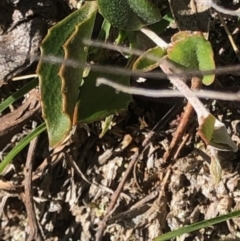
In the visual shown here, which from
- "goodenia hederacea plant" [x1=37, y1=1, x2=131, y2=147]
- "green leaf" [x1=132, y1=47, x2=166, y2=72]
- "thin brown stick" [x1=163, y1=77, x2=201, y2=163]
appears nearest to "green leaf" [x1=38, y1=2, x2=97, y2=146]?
"goodenia hederacea plant" [x1=37, y1=1, x2=131, y2=147]

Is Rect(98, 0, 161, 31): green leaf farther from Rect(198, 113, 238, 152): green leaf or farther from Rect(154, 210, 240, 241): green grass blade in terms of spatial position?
Rect(154, 210, 240, 241): green grass blade

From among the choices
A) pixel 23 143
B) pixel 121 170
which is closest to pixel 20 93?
pixel 23 143

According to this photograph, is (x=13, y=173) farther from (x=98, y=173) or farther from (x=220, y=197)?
(x=220, y=197)

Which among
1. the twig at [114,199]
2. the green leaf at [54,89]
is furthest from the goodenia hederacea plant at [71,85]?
the twig at [114,199]

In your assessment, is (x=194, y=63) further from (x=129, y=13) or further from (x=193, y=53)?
(x=129, y=13)

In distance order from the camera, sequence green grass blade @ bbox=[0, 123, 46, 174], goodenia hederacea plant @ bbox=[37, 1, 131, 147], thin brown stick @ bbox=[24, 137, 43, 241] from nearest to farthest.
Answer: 1. goodenia hederacea plant @ bbox=[37, 1, 131, 147]
2. green grass blade @ bbox=[0, 123, 46, 174]
3. thin brown stick @ bbox=[24, 137, 43, 241]

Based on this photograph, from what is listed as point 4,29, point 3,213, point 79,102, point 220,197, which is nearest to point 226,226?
point 220,197
